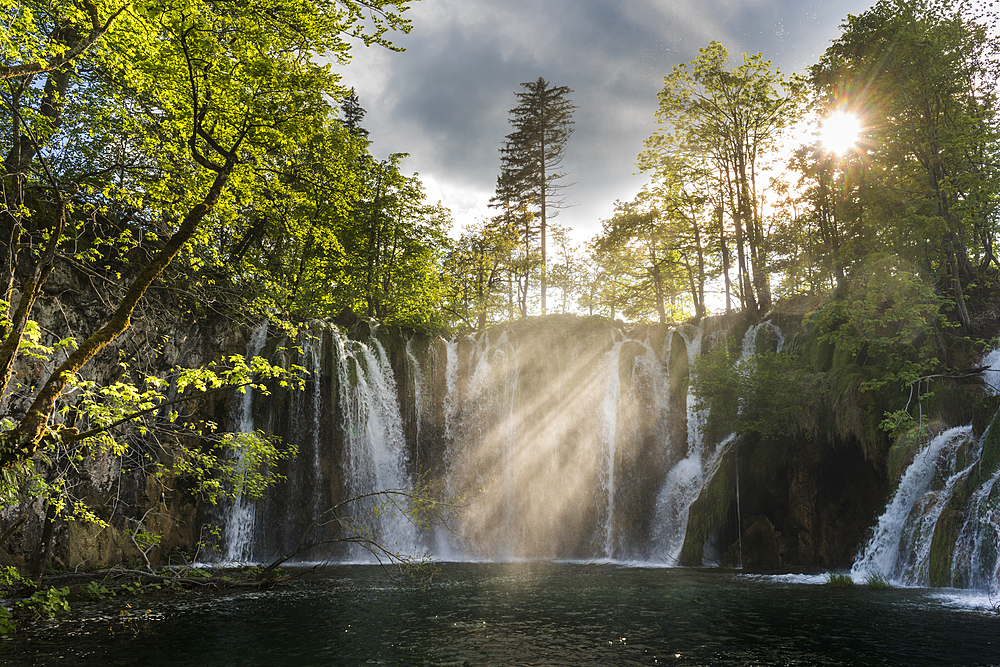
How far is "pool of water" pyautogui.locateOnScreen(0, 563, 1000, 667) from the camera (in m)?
6.91

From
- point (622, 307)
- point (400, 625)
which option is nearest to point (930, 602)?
point (400, 625)

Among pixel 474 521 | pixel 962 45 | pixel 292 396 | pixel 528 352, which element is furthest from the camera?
pixel 528 352

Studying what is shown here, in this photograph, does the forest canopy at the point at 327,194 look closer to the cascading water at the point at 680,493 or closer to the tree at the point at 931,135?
the tree at the point at 931,135

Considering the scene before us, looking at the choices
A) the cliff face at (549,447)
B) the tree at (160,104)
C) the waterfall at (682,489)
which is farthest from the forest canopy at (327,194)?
the waterfall at (682,489)

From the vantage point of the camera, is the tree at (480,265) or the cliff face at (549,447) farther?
the tree at (480,265)

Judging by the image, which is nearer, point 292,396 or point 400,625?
point 400,625

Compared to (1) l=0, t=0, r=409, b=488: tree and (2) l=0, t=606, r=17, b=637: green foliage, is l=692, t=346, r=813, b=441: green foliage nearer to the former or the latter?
(1) l=0, t=0, r=409, b=488: tree

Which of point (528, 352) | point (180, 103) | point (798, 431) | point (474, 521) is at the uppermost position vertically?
point (180, 103)

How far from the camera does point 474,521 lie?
→ 2134 centimetres

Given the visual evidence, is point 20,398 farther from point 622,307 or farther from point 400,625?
point 622,307

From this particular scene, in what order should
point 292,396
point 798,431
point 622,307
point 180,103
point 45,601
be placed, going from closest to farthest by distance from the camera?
point 45,601, point 180,103, point 798,431, point 292,396, point 622,307

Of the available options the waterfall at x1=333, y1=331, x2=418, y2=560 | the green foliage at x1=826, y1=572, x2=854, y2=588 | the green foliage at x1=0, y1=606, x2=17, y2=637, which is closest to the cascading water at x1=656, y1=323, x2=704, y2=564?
the green foliage at x1=826, y1=572, x2=854, y2=588

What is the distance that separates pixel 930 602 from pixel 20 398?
18.1 m

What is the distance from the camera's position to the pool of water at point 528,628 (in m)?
6.91
